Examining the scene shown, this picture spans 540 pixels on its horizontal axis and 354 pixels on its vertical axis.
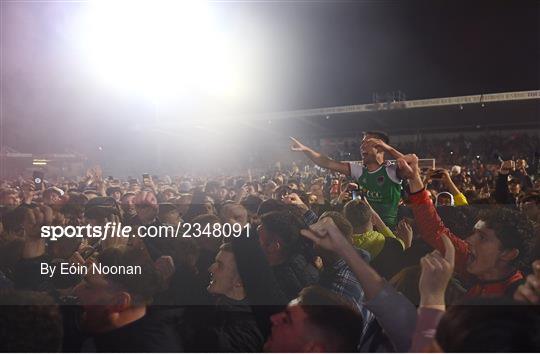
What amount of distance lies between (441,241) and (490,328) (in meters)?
0.60

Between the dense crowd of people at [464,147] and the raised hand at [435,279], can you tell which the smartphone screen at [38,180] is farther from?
the dense crowd of people at [464,147]

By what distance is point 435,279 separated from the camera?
6.35 feet

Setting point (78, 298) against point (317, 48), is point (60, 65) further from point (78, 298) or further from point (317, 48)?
point (78, 298)

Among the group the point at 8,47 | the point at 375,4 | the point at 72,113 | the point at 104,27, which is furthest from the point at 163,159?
the point at 375,4

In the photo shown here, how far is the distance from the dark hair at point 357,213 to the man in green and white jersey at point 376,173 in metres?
0.48

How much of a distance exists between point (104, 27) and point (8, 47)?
12.3 feet

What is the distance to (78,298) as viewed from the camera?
226cm

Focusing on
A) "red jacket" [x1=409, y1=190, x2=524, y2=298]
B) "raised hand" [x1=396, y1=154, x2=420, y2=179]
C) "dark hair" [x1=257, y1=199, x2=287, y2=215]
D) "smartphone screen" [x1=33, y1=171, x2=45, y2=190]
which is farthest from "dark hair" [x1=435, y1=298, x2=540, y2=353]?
"smartphone screen" [x1=33, y1=171, x2=45, y2=190]

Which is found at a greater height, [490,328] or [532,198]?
[532,198]

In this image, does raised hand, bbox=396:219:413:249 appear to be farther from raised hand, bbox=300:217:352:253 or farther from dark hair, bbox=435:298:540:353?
dark hair, bbox=435:298:540:353

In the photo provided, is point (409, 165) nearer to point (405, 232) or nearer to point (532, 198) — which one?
point (405, 232)

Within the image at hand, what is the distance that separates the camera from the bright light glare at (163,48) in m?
9.27

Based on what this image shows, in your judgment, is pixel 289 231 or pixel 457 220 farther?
pixel 457 220

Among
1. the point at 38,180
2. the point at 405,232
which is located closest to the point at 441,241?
the point at 405,232
